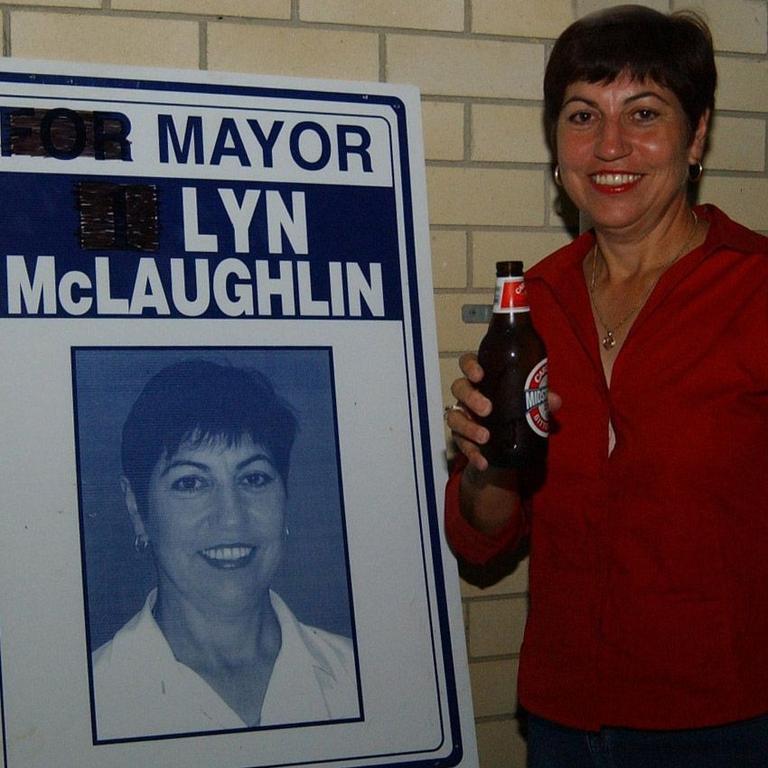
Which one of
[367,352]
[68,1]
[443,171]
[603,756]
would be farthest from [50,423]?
[603,756]

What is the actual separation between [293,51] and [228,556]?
0.97 m

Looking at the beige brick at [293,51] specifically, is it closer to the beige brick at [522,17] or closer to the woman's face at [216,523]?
the beige brick at [522,17]

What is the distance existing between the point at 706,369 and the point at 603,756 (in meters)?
0.63

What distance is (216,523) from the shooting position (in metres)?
1.94

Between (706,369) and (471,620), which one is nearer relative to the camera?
(706,369)

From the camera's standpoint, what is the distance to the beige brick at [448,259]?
7.33ft

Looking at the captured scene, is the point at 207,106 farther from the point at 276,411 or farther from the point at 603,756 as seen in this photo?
the point at 603,756

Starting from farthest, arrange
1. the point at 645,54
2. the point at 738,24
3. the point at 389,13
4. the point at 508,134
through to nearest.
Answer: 1. the point at 738,24
2. the point at 508,134
3. the point at 389,13
4. the point at 645,54

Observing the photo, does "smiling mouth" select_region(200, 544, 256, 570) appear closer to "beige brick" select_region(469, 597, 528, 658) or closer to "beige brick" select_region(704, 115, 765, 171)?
"beige brick" select_region(469, 597, 528, 658)

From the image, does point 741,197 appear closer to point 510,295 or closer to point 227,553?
point 510,295

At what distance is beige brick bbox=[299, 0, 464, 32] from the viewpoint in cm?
213

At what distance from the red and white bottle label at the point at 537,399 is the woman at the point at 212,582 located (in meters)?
0.53

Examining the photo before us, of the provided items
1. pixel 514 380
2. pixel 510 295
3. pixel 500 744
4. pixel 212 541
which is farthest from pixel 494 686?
pixel 510 295

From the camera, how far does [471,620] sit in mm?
2273
